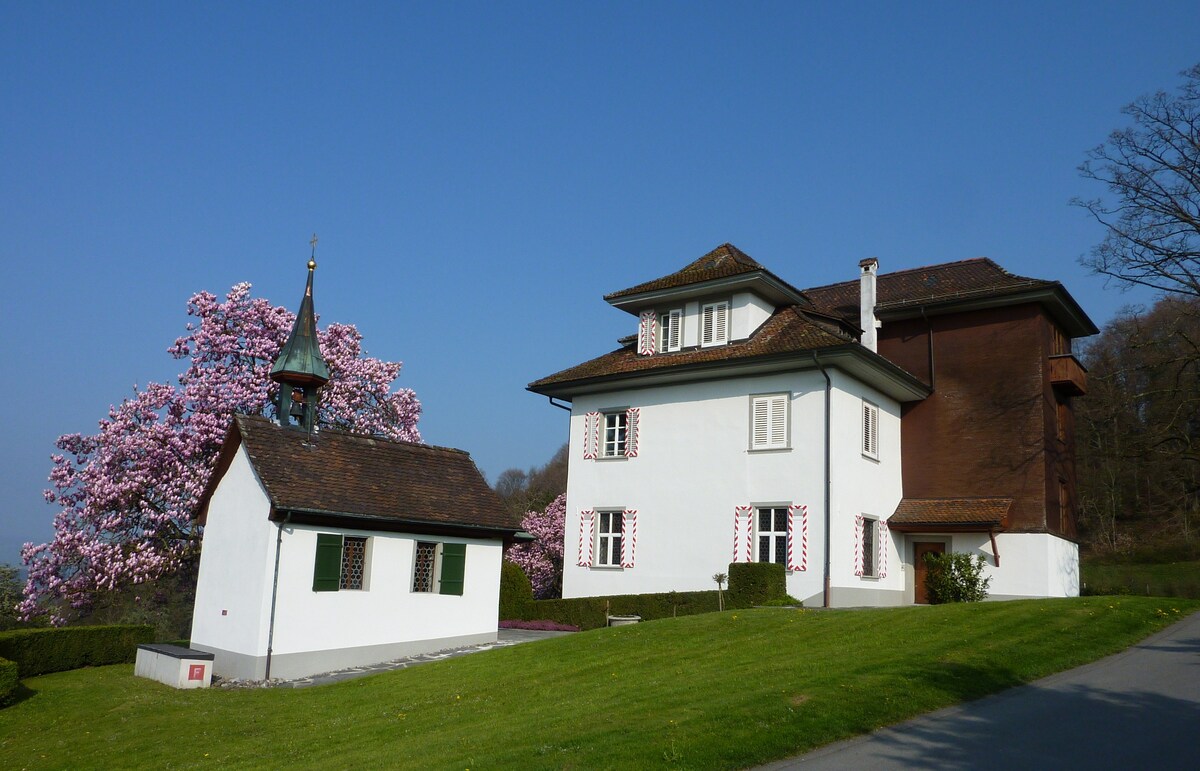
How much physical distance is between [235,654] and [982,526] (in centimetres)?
1955

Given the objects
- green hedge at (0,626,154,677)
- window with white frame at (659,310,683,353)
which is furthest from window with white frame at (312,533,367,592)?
window with white frame at (659,310,683,353)

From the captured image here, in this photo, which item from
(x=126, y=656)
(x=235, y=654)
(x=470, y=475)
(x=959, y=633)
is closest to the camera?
(x=959, y=633)

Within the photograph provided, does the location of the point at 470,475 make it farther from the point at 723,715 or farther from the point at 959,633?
the point at 723,715

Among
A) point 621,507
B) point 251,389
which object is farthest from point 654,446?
point 251,389

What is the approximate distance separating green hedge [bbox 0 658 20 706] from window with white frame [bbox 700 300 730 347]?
18913 millimetres

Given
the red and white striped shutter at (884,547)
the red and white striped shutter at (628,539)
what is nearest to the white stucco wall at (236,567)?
the red and white striped shutter at (628,539)

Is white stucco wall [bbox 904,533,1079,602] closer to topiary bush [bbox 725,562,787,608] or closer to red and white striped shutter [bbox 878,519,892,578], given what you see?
red and white striped shutter [bbox 878,519,892,578]

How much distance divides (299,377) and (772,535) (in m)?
13.2

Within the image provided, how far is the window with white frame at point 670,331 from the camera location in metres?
29.4

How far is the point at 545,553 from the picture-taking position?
134ft

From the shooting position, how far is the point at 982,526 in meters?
26.7

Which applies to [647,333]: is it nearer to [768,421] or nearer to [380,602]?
[768,421]

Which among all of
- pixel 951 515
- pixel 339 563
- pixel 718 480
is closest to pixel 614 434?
pixel 718 480

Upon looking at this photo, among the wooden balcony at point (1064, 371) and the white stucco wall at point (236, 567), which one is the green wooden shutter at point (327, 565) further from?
the wooden balcony at point (1064, 371)
